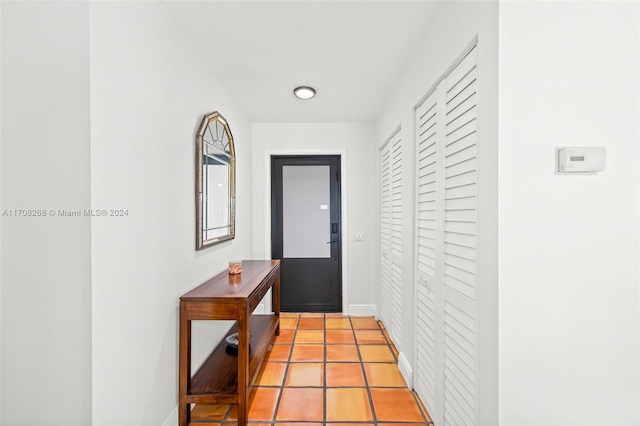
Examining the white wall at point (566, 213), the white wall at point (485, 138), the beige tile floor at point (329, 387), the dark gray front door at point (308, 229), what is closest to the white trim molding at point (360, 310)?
the dark gray front door at point (308, 229)

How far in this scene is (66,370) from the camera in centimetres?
129

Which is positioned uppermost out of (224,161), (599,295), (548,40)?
(548,40)

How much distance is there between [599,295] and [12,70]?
2362mm

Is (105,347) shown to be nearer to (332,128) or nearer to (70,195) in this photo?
(70,195)

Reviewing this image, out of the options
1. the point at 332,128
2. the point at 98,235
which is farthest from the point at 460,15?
the point at 332,128

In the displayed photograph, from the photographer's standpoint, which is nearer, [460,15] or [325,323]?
[460,15]

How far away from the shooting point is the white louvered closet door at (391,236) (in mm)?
2910

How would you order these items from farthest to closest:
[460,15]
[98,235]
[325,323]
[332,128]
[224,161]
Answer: [332,128] < [325,323] < [224,161] < [460,15] < [98,235]

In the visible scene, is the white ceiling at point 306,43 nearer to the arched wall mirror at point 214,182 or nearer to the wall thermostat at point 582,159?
the arched wall mirror at point 214,182

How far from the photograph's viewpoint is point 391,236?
319cm

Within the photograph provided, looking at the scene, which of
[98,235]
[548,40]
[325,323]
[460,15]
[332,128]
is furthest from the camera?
[332,128]

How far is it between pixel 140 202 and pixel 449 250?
1546 millimetres

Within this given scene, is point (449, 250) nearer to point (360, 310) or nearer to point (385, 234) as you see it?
point (385, 234)

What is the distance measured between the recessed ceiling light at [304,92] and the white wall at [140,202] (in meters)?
1.00
